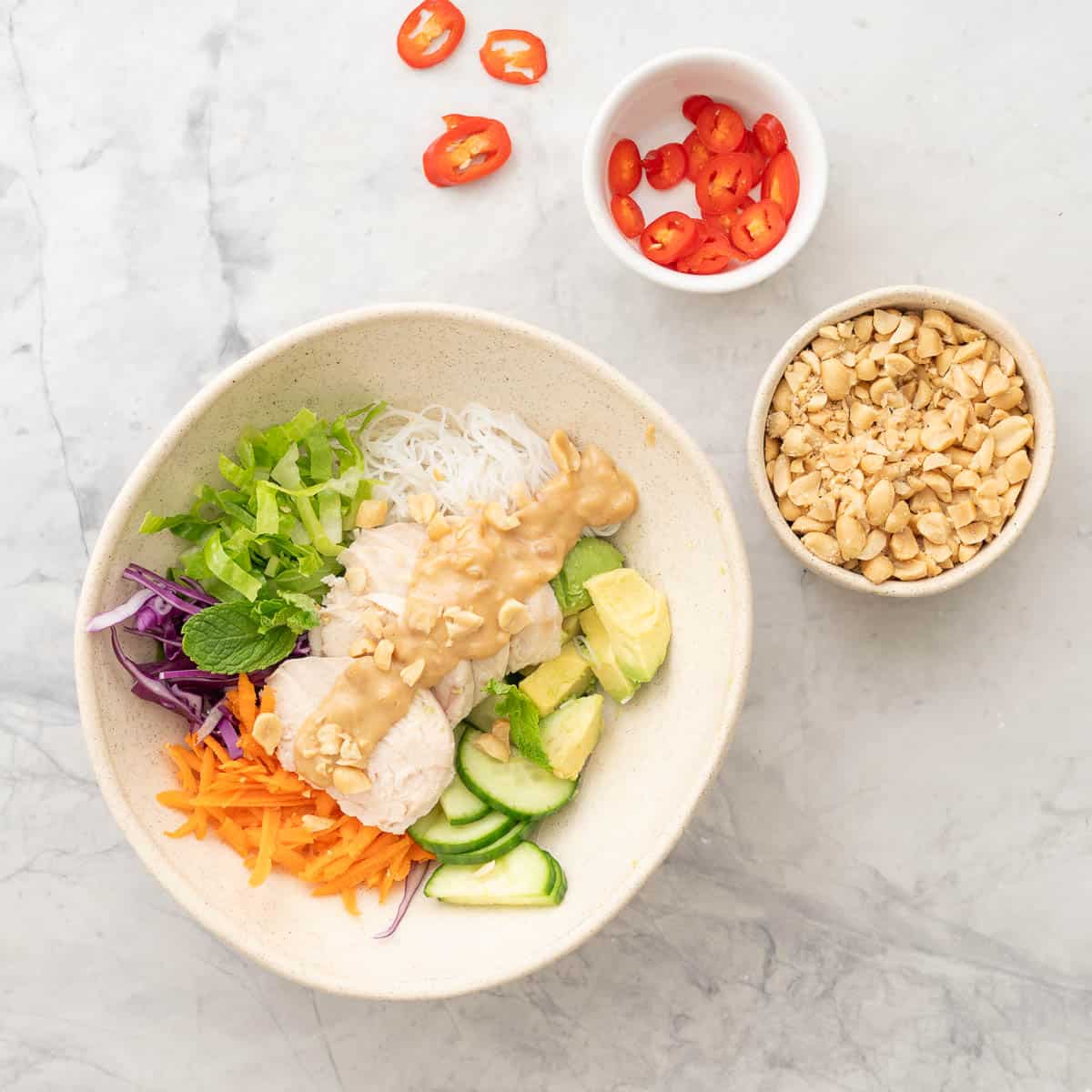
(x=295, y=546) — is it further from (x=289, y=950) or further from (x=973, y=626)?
(x=973, y=626)

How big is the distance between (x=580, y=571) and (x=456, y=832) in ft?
2.20

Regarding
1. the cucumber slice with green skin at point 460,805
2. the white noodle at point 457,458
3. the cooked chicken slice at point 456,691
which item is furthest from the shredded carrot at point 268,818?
the white noodle at point 457,458

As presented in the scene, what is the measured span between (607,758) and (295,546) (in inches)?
34.8

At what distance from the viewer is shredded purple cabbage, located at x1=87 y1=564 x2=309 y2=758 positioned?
100.0 inches

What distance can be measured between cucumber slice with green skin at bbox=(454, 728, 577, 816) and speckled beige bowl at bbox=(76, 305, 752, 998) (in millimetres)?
86

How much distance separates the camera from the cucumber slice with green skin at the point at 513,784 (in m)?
2.67

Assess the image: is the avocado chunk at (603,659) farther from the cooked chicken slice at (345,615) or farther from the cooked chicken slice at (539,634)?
the cooked chicken slice at (345,615)

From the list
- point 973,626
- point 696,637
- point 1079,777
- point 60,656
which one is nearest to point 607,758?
point 696,637

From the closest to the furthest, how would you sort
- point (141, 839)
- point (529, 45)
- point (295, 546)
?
1. point (141, 839)
2. point (295, 546)
3. point (529, 45)

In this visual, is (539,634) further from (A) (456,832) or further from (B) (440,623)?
(A) (456,832)

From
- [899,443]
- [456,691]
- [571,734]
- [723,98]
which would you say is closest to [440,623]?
[456,691]

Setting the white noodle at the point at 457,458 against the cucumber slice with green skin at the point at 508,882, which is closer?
the cucumber slice with green skin at the point at 508,882

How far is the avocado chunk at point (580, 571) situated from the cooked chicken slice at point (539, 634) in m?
0.03

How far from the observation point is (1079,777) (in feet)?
9.91
